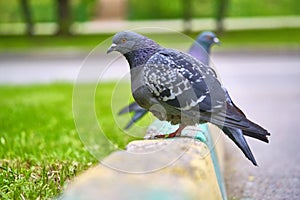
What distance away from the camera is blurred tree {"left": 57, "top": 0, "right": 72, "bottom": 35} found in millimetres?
22125

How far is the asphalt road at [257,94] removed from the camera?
5.07 m

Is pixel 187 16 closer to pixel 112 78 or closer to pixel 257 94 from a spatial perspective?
pixel 112 78

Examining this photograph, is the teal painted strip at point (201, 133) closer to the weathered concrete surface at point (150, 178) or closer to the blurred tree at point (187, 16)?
the weathered concrete surface at point (150, 178)

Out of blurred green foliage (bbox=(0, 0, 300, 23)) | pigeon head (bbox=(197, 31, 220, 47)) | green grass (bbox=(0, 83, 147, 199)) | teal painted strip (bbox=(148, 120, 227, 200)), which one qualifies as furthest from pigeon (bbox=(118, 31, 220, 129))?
blurred green foliage (bbox=(0, 0, 300, 23))

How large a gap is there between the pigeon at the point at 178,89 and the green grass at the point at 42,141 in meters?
0.77

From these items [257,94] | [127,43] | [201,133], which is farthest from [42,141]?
[257,94]

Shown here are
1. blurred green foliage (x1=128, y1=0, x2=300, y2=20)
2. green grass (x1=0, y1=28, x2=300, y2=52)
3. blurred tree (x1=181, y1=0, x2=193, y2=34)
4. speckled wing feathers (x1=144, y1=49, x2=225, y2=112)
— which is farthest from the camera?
blurred green foliage (x1=128, y1=0, x2=300, y2=20)

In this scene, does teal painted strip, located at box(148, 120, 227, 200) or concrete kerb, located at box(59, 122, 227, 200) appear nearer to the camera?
concrete kerb, located at box(59, 122, 227, 200)

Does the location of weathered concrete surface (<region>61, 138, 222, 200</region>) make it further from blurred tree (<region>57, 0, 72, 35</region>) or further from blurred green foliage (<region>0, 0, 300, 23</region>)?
blurred green foliage (<region>0, 0, 300, 23</region>)

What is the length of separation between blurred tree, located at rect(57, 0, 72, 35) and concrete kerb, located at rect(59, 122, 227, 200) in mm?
19297

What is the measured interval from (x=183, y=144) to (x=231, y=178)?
1978 mm

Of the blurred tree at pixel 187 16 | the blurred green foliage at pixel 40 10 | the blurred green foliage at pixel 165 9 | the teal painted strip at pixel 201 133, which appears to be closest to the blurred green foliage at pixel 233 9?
the blurred green foliage at pixel 165 9

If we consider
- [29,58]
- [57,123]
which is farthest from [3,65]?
[57,123]

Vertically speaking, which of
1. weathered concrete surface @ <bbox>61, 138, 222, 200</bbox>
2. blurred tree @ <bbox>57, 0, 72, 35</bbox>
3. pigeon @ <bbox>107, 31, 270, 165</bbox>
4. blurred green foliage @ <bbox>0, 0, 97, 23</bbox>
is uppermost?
pigeon @ <bbox>107, 31, 270, 165</bbox>
